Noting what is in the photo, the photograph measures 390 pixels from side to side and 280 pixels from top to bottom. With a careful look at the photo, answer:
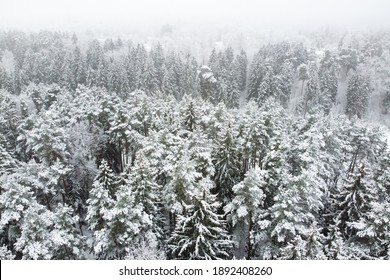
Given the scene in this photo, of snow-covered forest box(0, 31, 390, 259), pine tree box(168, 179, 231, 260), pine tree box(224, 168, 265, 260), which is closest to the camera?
pine tree box(168, 179, 231, 260)

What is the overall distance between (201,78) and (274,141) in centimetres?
6073

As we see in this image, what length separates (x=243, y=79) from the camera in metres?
97.4

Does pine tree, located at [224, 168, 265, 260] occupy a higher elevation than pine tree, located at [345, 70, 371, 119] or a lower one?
higher

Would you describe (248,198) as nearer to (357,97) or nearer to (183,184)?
(183,184)

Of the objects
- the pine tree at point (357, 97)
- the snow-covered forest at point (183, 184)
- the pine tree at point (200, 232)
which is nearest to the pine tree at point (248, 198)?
the snow-covered forest at point (183, 184)

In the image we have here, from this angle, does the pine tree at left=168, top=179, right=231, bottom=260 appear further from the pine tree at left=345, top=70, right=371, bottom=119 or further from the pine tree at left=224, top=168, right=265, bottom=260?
the pine tree at left=345, top=70, right=371, bottom=119

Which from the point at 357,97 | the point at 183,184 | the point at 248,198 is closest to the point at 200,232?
the point at 183,184

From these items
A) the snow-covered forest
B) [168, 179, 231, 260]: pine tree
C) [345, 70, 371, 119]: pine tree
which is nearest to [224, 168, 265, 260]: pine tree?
the snow-covered forest

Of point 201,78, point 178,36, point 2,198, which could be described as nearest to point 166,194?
point 2,198

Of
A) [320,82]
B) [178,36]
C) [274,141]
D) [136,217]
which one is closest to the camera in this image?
[136,217]

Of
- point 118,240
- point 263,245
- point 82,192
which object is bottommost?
point 82,192

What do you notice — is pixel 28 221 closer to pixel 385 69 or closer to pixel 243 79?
pixel 243 79

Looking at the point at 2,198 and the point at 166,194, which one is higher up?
the point at 2,198

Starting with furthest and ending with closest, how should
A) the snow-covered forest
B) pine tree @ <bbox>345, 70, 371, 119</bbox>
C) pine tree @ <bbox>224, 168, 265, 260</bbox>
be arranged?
pine tree @ <bbox>345, 70, 371, 119</bbox>
pine tree @ <bbox>224, 168, 265, 260</bbox>
the snow-covered forest
